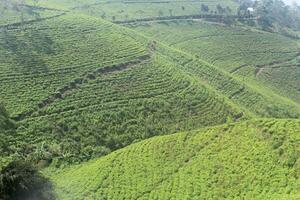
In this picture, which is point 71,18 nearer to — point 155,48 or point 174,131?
point 155,48

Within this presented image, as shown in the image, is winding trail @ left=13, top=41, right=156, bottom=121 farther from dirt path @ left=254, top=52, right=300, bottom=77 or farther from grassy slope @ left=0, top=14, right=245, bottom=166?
dirt path @ left=254, top=52, right=300, bottom=77

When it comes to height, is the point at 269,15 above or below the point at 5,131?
above

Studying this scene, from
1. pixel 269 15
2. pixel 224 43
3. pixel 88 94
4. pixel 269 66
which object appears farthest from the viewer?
pixel 269 15

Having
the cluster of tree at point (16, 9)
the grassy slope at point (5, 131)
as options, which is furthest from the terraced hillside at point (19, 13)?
the grassy slope at point (5, 131)

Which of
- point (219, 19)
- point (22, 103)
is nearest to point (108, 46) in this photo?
point (22, 103)

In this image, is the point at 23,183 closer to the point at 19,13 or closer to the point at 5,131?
→ the point at 5,131

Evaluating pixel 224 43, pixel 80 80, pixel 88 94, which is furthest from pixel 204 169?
pixel 224 43

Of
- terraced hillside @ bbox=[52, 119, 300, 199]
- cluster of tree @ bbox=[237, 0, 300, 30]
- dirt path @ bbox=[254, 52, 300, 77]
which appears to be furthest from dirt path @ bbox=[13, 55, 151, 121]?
cluster of tree @ bbox=[237, 0, 300, 30]
